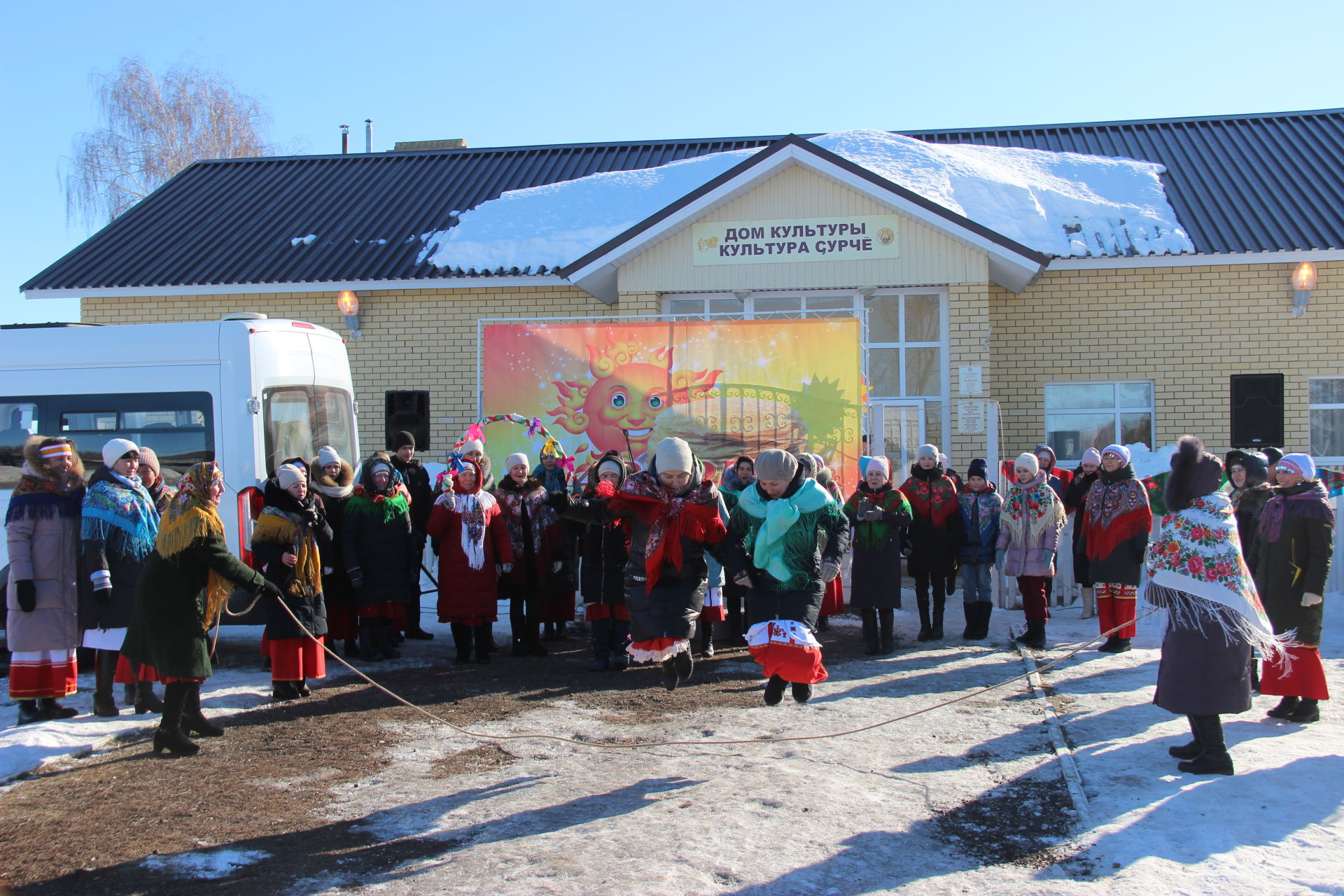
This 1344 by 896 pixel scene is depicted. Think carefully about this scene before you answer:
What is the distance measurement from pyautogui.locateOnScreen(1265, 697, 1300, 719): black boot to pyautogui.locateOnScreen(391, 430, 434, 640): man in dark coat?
20.4ft

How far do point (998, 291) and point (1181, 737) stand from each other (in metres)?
9.29

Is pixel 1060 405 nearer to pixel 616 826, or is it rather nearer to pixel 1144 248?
pixel 1144 248

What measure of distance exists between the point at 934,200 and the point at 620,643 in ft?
26.3

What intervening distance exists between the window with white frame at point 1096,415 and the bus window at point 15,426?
11.5 metres

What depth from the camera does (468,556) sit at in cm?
768

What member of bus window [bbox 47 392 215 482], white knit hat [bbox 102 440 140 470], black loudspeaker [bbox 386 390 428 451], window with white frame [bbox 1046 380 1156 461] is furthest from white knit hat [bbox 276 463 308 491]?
window with white frame [bbox 1046 380 1156 461]

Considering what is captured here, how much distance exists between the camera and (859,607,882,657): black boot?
805cm

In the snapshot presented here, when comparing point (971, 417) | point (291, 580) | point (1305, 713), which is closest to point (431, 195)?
point (971, 417)

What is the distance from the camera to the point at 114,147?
Result: 84.1 feet

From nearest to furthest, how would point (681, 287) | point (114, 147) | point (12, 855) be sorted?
1. point (12, 855)
2. point (681, 287)
3. point (114, 147)

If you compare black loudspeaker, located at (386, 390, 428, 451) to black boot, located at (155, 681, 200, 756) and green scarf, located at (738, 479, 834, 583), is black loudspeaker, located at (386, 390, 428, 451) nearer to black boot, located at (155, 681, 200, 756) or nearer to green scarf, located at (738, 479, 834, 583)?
black boot, located at (155, 681, 200, 756)

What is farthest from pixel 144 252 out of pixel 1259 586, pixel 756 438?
pixel 1259 586

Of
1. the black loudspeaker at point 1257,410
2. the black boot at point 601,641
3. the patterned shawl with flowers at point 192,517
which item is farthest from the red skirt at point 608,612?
the black loudspeaker at point 1257,410

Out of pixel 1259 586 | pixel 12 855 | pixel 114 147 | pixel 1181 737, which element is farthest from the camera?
pixel 114 147
